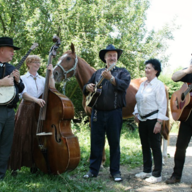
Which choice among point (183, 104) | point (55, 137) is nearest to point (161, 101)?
point (183, 104)

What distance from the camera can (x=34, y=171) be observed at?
3.98 metres

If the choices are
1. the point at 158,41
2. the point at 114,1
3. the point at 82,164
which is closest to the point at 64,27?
the point at 114,1

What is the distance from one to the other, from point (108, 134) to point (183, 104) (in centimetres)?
126

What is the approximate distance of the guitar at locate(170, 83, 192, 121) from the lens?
Result: 3414 mm

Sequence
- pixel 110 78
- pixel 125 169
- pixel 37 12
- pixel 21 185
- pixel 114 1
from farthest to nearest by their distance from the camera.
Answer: pixel 114 1
pixel 37 12
pixel 125 169
pixel 110 78
pixel 21 185

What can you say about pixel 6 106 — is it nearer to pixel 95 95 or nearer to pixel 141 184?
pixel 95 95

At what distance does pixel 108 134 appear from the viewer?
3.91m

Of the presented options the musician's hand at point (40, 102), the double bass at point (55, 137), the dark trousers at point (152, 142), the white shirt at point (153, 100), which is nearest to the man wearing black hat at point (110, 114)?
the white shirt at point (153, 100)

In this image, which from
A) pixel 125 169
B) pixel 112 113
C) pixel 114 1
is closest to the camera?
pixel 112 113

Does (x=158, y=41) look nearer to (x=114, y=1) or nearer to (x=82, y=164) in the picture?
(x=114, y=1)

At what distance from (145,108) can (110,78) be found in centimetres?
83

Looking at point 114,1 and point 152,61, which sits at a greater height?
point 114,1

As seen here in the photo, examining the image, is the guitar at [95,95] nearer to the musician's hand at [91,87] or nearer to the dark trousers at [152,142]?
the musician's hand at [91,87]

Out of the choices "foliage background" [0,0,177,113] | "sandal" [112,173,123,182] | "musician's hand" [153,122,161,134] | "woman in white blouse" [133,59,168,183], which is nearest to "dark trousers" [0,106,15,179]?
"sandal" [112,173,123,182]
